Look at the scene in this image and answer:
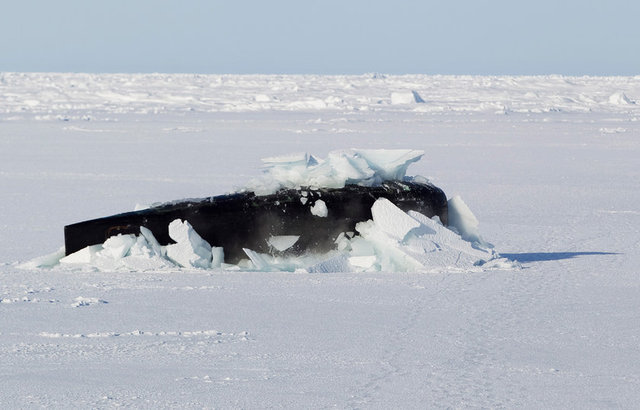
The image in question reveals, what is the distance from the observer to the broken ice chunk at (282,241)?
729cm

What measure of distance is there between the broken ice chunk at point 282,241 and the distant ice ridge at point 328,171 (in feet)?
1.09

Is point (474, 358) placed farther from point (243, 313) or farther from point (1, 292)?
point (1, 292)

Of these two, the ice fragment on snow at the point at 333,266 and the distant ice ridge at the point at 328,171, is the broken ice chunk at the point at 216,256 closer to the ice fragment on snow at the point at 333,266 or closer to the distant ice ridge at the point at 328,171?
the distant ice ridge at the point at 328,171

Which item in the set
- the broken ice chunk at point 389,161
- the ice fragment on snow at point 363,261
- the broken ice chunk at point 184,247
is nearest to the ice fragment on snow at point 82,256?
the broken ice chunk at point 184,247

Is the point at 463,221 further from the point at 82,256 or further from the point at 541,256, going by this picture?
the point at 82,256

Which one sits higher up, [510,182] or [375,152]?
[375,152]

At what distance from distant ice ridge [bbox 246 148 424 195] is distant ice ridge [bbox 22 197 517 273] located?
1.11 ft

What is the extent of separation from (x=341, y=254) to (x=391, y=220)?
41 centimetres

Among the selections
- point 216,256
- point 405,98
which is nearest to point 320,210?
point 216,256

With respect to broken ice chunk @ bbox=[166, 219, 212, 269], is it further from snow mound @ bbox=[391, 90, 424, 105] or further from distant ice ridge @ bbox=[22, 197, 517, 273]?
snow mound @ bbox=[391, 90, 424, 105]

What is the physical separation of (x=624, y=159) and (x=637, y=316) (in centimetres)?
1364

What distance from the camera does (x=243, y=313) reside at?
5609 mm

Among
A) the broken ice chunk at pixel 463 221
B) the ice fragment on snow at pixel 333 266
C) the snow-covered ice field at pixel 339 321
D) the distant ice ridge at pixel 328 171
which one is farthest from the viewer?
the broken ice chunk at pixel 463 221

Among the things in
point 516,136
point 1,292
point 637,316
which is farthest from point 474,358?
point 516,136
